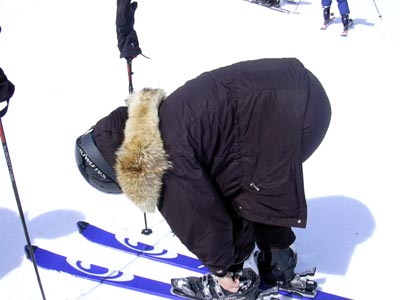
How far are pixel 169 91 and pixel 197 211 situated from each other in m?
3.81

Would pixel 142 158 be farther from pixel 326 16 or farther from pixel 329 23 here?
Result: pixel 329 23

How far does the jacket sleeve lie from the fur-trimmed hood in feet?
0.19

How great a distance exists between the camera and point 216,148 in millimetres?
1820

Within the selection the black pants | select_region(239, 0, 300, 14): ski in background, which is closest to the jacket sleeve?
the black pants

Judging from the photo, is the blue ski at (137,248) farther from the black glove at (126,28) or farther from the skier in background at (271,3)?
the skier in background at (271,3)

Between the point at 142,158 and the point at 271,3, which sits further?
the point at 271,3

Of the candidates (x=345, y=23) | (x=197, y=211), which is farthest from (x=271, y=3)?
(x=197, y=211)

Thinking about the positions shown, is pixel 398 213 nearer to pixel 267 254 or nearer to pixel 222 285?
pixel 267 254

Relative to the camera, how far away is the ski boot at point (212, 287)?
2439mm

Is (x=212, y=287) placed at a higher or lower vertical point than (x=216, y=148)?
lower

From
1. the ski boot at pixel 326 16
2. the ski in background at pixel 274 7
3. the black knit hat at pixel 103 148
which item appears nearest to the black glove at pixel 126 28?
the black knit hat at pixel 103 148

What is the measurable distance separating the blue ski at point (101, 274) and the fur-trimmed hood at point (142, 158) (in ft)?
3.33

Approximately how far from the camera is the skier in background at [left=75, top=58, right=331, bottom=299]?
176 cm

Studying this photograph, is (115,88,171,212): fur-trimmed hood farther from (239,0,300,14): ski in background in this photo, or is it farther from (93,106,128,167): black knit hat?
(239,0,300,14): ski in background
